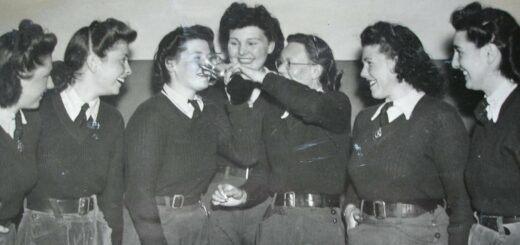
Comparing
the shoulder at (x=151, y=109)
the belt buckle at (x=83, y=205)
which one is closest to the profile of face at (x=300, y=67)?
the shoulder at (x=151, y=109)

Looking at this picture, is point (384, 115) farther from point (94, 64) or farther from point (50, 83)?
point (50, 83)

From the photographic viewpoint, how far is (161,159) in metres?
1.53

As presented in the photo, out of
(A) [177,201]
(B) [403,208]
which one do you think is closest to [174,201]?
(A) [177,201]

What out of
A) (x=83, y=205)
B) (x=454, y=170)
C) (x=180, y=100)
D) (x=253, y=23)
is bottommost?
(x=83, y=205)

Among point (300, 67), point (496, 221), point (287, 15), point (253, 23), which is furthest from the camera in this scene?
point (287, 15)

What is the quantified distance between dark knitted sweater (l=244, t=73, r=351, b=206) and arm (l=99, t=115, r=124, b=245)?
0.46 m

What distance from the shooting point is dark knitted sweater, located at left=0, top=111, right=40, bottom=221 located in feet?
4.68

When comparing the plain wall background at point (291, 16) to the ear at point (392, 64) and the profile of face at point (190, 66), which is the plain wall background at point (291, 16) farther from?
the ear at point (392, 64)

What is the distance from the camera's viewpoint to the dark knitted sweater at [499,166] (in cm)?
134

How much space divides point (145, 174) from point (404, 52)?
932mm

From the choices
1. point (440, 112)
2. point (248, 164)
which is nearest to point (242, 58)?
point (248, 164)

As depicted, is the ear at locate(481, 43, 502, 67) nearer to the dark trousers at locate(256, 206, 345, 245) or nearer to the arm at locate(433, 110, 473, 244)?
the arm at locate(433, 110, 473, 244)

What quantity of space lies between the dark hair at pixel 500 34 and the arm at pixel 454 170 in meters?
0.25

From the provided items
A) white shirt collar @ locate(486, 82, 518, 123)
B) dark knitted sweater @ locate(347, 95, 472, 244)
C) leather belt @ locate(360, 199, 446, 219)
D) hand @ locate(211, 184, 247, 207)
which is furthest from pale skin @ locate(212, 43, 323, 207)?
white shirt collar @ locate(486, 82, 518, 123)
